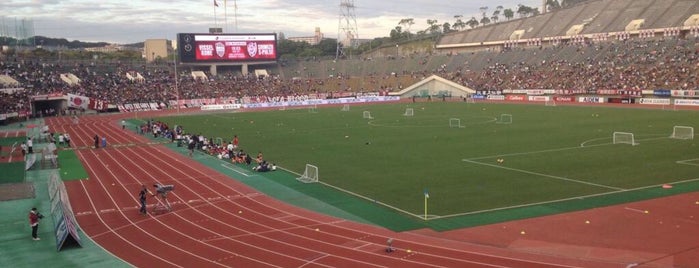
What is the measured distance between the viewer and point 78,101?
73125 millimetres

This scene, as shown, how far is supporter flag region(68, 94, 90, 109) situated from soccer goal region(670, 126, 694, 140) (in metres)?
65.6

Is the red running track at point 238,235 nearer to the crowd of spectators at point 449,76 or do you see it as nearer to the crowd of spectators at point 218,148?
the crowd of spectators at point 218,148

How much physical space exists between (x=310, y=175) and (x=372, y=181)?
116 inches

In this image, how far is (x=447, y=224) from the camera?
17938 millimetres

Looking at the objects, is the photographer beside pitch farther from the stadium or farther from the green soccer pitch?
the green soccer pitch

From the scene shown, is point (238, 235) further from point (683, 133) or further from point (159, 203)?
point (683, 133)

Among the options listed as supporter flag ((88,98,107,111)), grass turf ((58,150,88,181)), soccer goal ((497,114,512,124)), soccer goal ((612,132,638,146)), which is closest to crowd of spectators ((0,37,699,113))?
supporter flag ((88,98,107,111))

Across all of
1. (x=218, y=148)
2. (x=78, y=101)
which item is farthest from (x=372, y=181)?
(x=78, y=101)

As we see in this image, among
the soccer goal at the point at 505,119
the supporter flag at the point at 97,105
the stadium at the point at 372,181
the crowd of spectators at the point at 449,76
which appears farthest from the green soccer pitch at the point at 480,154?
the supporter flag at the point at 97,105

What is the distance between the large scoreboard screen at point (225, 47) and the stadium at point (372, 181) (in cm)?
2156

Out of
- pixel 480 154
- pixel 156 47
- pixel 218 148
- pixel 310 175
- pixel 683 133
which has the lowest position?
pixel 310 175

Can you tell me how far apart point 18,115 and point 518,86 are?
65.1 meters

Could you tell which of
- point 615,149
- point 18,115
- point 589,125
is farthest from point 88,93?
point 615,149

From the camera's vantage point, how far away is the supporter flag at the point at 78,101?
7262cm
